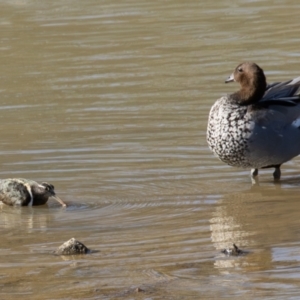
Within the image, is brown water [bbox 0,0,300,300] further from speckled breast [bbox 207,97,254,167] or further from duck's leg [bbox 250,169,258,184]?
speckled breast [bbox 207,97,254,167]

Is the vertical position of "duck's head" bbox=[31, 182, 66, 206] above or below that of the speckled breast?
below

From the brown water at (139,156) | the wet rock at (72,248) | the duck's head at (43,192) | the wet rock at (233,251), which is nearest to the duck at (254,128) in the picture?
the brown water at (139,156)

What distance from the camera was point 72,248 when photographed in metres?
6.02

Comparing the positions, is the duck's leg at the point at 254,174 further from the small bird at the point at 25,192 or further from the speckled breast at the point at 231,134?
the small bird at the point at 25,192

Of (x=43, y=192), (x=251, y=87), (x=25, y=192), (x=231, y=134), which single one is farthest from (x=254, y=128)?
(x=25, y=192)

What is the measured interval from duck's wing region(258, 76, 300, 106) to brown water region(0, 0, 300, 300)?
59 cm

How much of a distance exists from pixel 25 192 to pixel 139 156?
5.29 feet

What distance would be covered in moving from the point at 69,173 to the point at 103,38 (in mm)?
5792

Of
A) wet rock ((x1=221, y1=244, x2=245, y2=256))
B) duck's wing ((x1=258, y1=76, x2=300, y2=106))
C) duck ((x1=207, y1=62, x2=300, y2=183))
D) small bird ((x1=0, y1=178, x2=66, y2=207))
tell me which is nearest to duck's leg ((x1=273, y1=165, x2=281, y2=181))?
duck ((x1=207, y1=62, x2=300, y2=183))

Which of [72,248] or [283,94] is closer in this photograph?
[72,248]

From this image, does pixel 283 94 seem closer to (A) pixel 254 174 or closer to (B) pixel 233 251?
(A) pixel 254 174

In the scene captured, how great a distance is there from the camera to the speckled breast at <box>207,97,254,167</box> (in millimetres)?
8070

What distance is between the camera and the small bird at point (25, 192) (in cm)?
734

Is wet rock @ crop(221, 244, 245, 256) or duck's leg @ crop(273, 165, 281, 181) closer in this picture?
wet rock @ crop(221, 244, 245, 256)
